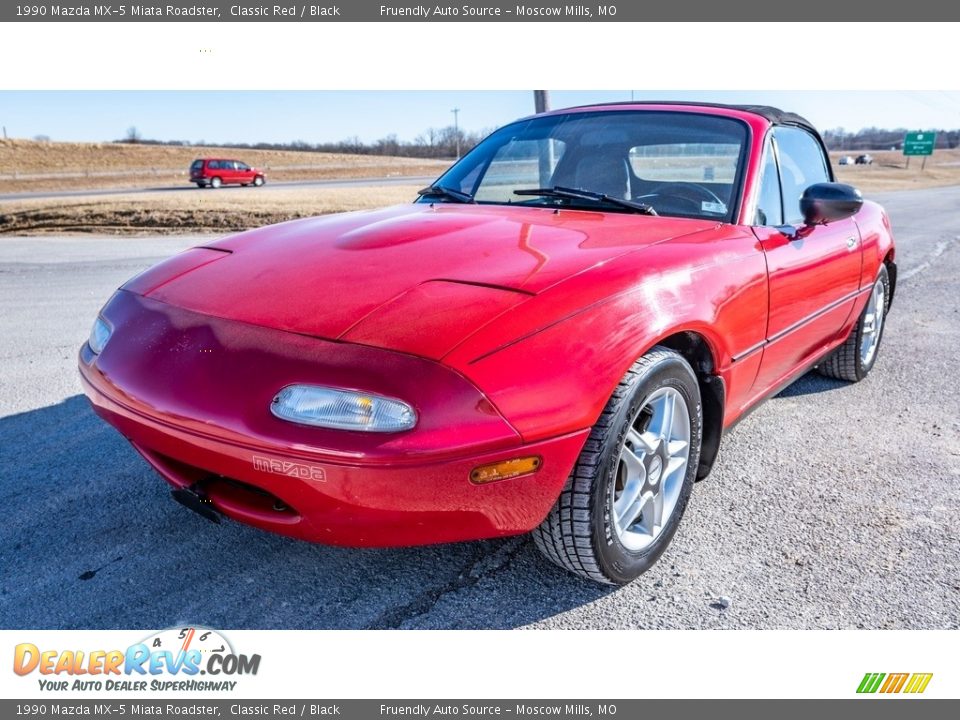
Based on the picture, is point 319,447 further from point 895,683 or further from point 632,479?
point 895,683

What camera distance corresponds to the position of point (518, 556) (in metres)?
2.40

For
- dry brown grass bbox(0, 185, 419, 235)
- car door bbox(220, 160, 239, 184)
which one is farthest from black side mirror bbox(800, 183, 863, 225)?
car door bbox(220, 160, 239, 184)

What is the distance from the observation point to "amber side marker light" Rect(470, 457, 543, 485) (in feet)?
5.86

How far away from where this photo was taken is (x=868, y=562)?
2.38 metres

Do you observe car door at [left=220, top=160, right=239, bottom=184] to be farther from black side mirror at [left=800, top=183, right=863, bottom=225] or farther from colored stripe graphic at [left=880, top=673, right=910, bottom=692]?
colored stripe graphic at [left=880, top=673, right=910, bottom=692]

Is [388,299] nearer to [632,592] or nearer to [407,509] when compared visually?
[407,509]

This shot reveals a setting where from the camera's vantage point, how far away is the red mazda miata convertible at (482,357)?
1742 millimetres

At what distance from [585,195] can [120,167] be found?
55.2 m

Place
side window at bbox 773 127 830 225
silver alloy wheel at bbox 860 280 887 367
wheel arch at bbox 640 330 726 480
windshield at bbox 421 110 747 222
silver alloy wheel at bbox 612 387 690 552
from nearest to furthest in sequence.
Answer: silver alloy wheel at bbox 612 387 690 552, wheel arch at bbox 640 330 726 480, windshield at bbox 421 110 747 222, side window at bbox 773 127 830 225, silver alloy wheel at bbox 860 280 887 367

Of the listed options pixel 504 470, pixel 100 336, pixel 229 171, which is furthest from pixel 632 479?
pixel 229 171

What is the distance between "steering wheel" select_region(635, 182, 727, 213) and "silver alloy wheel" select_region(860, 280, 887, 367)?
1840 mm

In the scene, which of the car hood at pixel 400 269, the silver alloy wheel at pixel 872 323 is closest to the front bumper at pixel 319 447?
the car hood at pixel 400 269
